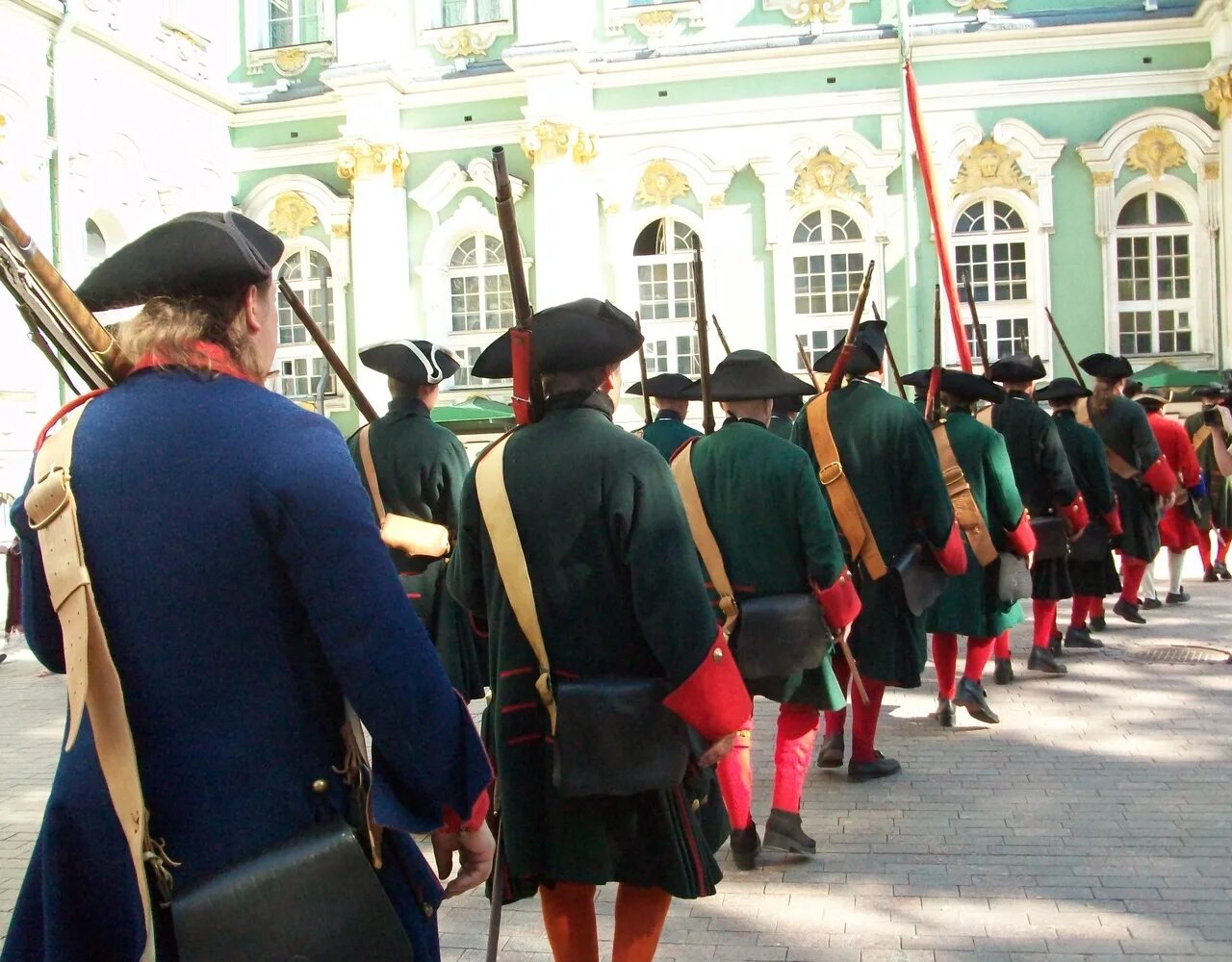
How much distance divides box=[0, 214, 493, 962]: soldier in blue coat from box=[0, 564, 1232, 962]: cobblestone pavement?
2378mm

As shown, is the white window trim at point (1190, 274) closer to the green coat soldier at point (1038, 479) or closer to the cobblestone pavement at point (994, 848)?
the green coat soldier at point (1038, 479)

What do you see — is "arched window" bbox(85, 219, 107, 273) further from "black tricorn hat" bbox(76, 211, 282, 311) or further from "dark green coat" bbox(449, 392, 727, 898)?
"black tricorn hat" bbox(76, 211, 282, 311)

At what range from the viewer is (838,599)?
497 centimetres

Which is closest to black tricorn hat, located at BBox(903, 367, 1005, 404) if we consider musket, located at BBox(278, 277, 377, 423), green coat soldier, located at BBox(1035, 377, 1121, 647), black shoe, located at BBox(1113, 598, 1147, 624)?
green coat soldier, located at BBox(1035, 377, 1121, 647)

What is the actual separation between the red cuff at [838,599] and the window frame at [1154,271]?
55.3ft

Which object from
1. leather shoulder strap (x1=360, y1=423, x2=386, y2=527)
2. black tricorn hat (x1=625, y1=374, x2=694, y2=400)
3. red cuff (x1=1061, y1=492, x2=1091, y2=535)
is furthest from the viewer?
black tricorn hat (x1=625, y1=374, x2=694, y2=400)

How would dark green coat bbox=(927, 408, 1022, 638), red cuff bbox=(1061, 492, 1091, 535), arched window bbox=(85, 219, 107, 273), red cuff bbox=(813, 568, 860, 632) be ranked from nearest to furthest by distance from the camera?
red cuff bbox=(813, 568, 860, 632) < dark green coat bbox=(927, 408, 1022, 638) < red cuff bbox=(1061, 492, 1091, 535) < arched window bbox=(85, 219, 107, 273)

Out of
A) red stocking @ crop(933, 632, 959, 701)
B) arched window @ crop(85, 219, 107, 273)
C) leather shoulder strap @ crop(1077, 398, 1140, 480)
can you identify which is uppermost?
arched window @ crop(85, 219, 107, 273)

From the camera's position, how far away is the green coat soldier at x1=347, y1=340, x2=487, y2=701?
565 cm

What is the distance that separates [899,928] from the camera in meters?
4.31

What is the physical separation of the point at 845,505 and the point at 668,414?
336 cm

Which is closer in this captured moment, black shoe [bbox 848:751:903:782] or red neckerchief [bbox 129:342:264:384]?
red neckerchief [bbox 129:342:264:384]

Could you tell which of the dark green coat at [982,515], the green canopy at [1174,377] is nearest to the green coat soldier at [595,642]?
the dark green coat at [982,515]

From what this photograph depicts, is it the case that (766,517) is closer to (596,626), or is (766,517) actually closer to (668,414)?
(596,626)
